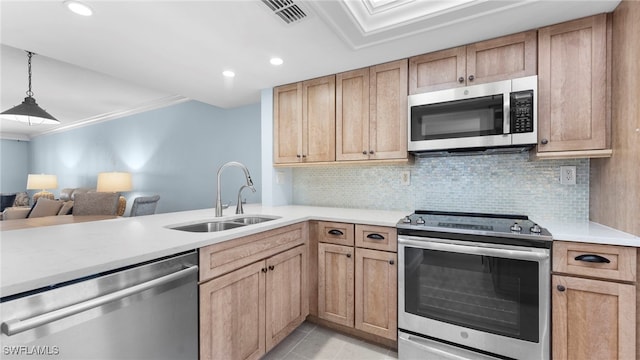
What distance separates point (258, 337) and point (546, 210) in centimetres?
215

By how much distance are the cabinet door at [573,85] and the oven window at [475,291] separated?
83cm

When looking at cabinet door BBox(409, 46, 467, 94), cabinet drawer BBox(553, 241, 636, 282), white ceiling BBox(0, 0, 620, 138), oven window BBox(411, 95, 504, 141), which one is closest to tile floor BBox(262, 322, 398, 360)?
cabinet drawer BBox(553, 241, 636, 282)

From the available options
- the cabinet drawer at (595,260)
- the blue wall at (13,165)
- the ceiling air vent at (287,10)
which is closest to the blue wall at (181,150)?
the ceiling air vent at (287,10)

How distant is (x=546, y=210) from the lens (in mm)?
1896

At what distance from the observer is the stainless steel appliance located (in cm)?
144

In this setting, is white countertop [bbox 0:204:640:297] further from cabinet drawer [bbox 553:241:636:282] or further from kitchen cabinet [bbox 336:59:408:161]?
kitchen cabinet [bbox 336:59:408:161]

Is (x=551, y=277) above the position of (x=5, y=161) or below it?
below

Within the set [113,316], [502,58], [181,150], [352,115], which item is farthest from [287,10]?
[181,150]

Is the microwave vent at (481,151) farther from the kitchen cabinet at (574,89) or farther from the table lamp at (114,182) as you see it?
the table lamp at (114,182)

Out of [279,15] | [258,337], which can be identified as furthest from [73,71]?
[258,337]

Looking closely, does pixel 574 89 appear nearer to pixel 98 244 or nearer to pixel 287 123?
pixel 287 123

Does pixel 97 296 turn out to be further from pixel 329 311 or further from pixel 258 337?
pixel 329 311

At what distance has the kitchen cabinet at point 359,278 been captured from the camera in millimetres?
1848

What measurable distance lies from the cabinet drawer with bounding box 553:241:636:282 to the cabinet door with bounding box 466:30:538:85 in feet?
3.57
